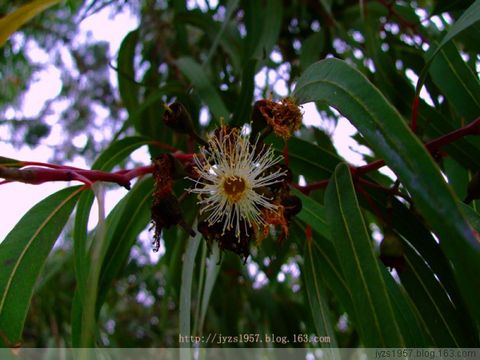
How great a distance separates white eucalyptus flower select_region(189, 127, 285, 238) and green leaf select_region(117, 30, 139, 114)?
59cm

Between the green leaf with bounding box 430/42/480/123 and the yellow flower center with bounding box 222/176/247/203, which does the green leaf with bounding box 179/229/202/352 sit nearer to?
the yellow flower center with bounding box 222/176/247/203

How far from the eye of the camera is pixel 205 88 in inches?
51.4

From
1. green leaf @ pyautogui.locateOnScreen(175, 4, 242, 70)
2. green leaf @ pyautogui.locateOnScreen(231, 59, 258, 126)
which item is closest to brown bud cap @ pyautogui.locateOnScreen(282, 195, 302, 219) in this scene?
green leaf @ pyautogui.locateOnScreen(231, 59, 258, 126)

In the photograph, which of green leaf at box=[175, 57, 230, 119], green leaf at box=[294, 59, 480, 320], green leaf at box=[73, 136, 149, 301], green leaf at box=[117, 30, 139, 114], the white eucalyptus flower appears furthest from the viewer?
green leaf at box=[117, 30, 139, 114]

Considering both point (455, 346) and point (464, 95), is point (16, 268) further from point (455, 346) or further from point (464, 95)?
point (464, 95)

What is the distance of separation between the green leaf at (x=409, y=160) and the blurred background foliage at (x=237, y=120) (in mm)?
171

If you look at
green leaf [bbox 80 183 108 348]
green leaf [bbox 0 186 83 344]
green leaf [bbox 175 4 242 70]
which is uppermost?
green leaf [bbox 175 4 242 70]

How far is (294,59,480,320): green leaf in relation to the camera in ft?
1.64

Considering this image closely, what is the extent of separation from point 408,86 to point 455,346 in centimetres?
53

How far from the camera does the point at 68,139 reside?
3088mm

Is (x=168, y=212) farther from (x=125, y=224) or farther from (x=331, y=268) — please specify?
(x=331, y=268)

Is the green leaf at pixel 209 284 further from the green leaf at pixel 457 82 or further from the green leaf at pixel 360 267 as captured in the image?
the green leaf at pixel 457 82

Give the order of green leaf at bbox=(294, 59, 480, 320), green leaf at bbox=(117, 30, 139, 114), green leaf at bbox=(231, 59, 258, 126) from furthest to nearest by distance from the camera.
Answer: green leaf at bbox=(117, 30, 139, 114)
green leaf at bbox=(231, 59, 258, 126)
green leaf at bbox=(294, 59, 480, 320)

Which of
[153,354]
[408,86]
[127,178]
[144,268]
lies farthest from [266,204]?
[144,268]
